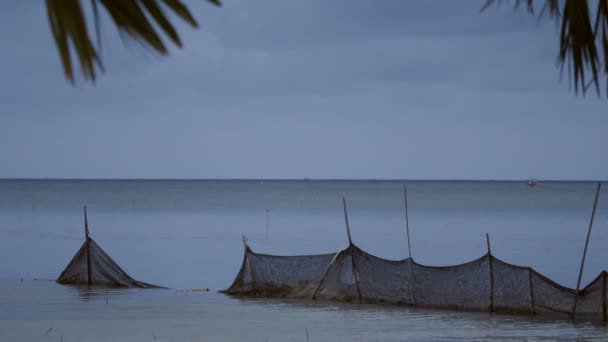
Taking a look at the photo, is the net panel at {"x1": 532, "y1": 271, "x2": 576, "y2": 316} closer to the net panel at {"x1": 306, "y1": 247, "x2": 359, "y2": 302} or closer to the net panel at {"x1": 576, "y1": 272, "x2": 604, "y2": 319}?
the net panel at {"x1": 576, "y1": 272, "x2": 604, "y2": 319}

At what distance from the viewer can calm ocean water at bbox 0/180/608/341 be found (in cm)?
1398

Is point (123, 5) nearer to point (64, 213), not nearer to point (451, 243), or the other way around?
point (451, 243)

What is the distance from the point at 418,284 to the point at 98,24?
13890 mm

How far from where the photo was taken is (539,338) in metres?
12.7

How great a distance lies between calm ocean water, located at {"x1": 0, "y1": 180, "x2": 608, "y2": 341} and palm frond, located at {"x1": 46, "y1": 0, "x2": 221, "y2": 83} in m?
12.1

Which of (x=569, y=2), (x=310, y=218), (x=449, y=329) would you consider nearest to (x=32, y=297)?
(x=449, y=329)

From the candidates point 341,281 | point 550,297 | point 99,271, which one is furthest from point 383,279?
point 99,271

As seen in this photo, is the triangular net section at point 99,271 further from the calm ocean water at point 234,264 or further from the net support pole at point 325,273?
the net support pole at point 325,273

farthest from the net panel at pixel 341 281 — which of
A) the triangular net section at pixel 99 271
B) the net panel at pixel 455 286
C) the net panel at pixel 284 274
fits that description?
the triangular net section at pixel 99 271

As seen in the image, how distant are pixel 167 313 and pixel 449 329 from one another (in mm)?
5370

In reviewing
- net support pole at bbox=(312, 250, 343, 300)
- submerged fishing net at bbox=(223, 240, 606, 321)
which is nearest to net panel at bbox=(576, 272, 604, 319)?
submerged fishing net at bbox=(223, 240, 606, 321)

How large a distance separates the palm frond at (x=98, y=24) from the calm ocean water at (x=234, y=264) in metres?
12.1

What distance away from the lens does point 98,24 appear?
145 centimetres

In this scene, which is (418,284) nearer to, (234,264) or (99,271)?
(99,271)
